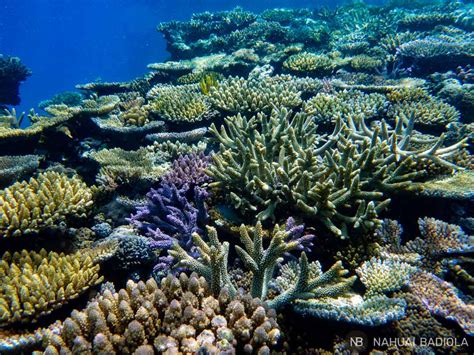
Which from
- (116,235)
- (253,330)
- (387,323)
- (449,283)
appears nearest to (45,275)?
(116,235)

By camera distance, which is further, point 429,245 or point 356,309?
point 429,245

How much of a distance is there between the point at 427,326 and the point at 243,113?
4.27 m

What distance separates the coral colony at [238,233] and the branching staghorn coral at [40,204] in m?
0.02

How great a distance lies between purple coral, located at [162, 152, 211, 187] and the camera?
13.9 feet

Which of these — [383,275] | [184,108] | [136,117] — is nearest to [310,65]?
[184,108]

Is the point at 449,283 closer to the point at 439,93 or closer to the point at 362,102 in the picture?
the point at 362,102

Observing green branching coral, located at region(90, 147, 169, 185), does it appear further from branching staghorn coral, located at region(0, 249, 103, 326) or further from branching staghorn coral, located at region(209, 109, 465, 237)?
branching staghorn coral, located at region(0, 249, 103, 326)

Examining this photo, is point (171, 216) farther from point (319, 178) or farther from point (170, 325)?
point (319, 178)

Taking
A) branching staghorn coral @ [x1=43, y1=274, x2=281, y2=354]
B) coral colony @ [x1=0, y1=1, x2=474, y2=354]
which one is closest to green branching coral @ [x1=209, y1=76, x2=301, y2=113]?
coral colony @ [x1=0, y1=1, x2=474, y2=354]

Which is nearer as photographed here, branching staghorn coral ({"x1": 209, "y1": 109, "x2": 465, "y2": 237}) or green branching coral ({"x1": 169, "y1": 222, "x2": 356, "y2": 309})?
green branching coral ({"x1": 169, "y1": 222, "x2": 356, "y2": 309})

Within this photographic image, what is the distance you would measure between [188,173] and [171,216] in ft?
2.70

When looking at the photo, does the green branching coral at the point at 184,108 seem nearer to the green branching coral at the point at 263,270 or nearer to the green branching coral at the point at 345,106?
the green branching coral at the point at 345,106

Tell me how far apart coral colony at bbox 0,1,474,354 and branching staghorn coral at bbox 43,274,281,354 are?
1 cm

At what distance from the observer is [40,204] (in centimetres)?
363
